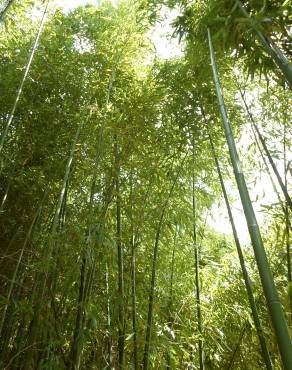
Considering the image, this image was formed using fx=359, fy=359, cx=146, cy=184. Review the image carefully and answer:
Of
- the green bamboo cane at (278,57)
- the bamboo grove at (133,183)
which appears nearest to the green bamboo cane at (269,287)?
the green bamboo cane at (278,57)

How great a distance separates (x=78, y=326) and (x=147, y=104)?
218 cm

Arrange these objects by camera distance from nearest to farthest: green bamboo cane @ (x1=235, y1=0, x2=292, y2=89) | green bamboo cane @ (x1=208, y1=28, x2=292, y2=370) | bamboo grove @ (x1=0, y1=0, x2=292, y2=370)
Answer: green bamboo cane @ (x1=208, y1=28, x2=292, y2=370) → green bamboo cane @ (x1=235, y1=0, x2=292, y2=89) → bamboo grove @ (x1=0, y1=0, x2=292, y2=370)

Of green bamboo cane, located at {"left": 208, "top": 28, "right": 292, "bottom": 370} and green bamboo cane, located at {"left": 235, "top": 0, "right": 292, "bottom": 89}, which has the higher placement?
green bamboo cane, located at {"left": 235, "top": 0, "right": 292, "bottom": 89}

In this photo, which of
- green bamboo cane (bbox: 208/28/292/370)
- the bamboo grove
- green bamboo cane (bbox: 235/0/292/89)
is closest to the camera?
green bamboo cane (bbox: 208/28/292/370)

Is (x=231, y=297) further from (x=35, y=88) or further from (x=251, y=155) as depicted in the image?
(x=35, y=88)

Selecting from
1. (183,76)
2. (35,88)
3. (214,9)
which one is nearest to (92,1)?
(35,88)

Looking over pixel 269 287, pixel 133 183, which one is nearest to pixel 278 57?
pixel 269 287

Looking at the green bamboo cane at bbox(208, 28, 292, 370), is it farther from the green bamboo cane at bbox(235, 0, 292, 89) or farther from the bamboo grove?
the bamboo grove

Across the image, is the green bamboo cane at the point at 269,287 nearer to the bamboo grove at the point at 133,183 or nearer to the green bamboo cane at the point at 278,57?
the green bamboo cane at the point at 278,57

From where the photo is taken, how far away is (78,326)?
8.34 ft

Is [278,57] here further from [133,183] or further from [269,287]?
[133,183]

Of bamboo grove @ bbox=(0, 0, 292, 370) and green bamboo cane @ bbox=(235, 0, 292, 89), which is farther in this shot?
bamboo grove @ bbox=(0, 0, 292, 370)

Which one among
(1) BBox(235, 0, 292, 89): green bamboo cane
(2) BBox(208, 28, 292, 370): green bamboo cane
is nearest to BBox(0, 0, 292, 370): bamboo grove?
(1) BBox(235, 0, 292, 89): green bamboo cane

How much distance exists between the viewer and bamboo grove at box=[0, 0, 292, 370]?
283 cm
